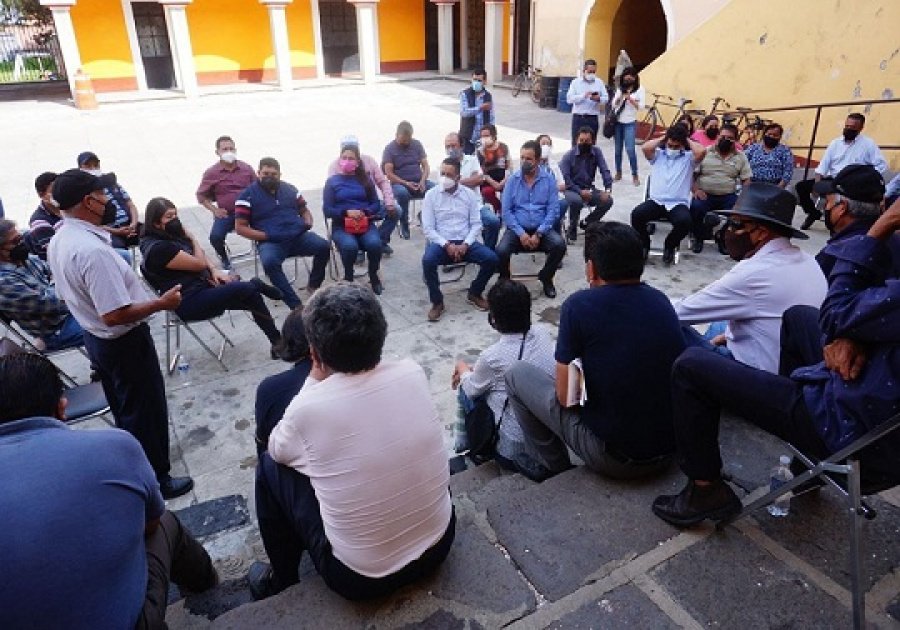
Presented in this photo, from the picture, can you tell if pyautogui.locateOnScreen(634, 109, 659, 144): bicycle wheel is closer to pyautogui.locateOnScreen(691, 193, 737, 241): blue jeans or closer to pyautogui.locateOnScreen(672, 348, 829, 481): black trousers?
pyautogui.locateOnScreen(691, 193, 737, 241): blue jeans

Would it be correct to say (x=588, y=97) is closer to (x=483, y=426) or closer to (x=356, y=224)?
(x=356, y=224)

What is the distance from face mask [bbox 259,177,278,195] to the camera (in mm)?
5590

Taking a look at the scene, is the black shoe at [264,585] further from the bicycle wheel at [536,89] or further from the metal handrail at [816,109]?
the bicycle wheel at [536,89]

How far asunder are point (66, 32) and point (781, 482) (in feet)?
70.0

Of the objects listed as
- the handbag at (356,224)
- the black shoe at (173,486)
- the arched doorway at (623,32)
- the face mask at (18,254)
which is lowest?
the black shoe at (173,486)

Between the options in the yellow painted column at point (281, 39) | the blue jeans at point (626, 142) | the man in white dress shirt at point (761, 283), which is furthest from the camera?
the yellow painted column at point (281, 39)

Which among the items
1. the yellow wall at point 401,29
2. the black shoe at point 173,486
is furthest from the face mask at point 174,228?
the yellow wall at point 401,29

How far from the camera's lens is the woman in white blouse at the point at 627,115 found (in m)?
9.50

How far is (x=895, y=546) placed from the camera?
2303 mm

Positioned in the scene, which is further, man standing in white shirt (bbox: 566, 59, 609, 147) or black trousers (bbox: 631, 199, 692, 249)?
man standing in white shirt (bbox: 566, 59, 609, 147)

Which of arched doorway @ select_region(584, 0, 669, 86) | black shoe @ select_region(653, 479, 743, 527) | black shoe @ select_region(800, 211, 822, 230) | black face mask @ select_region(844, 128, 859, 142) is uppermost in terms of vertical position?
arched doorway @ select_region(584, 0, 669, 86)

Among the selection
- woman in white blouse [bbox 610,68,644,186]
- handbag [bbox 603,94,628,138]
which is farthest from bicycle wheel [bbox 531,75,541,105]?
woman in white blouse [bbox 610,68,644,186]

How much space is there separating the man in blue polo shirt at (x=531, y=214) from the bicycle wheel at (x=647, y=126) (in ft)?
25.0

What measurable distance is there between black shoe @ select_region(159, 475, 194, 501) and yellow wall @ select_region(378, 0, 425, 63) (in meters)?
23.9
